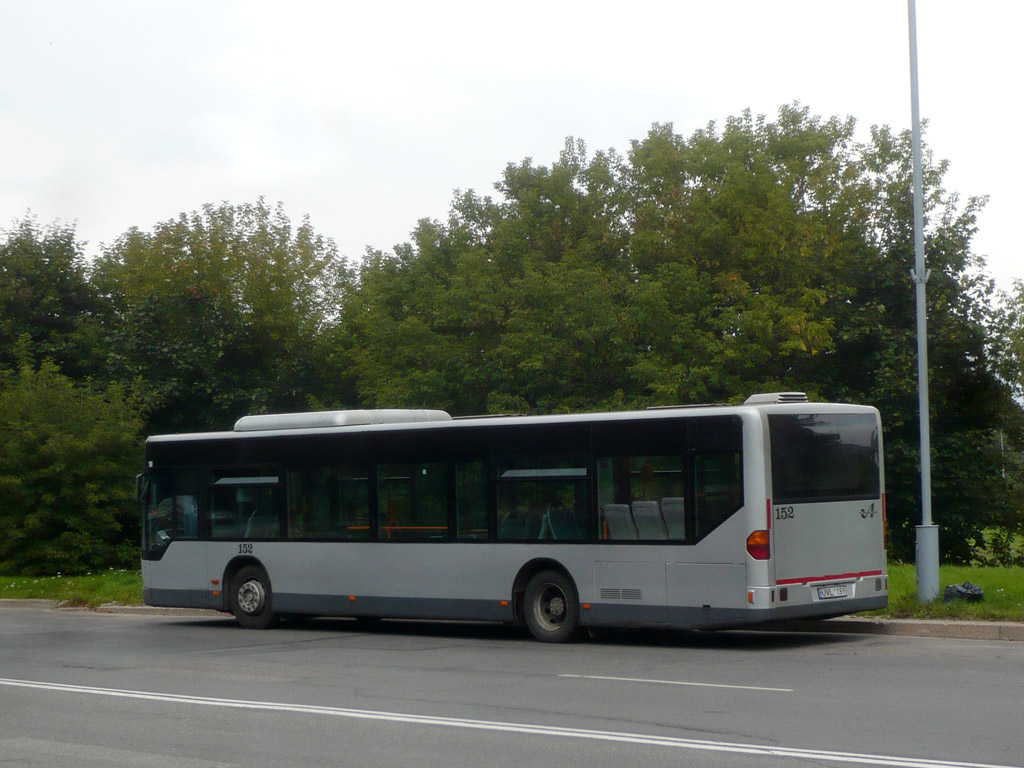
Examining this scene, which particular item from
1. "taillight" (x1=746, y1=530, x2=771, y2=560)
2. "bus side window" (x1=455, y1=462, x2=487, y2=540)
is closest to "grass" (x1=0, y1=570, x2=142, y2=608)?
"bus side window" (x1=455, y1=462, x2=487, y2=540)

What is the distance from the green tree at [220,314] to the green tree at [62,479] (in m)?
4.91

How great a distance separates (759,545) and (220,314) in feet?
118

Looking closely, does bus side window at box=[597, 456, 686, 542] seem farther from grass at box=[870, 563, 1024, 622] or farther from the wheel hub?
the wheel hub

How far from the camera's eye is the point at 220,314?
47219mm

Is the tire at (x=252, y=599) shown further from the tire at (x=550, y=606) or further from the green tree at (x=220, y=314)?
the green tree at (x=220, y=314)

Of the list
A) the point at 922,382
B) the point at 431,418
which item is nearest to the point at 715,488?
the point at 922,382

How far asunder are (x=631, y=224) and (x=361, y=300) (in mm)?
12183

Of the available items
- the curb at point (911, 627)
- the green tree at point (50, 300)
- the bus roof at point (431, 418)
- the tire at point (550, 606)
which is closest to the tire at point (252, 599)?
the bus roof at point (431, 418)

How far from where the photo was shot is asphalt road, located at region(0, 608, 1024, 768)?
8.02 m

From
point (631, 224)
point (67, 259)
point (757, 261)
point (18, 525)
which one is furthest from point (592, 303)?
point (67, 259)

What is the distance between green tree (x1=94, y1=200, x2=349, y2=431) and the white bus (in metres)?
20.7

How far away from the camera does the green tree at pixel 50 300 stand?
4581cm

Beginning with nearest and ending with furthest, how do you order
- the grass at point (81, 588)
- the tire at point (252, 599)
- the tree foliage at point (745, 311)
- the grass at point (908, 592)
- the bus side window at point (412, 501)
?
1. the grass at point (908, 592)
2. the bus side window at point (412, 501)
3. the tire at point (252, 599)
4. the grass at point (81, 588)
5. the tree foliage at point (745, 311)

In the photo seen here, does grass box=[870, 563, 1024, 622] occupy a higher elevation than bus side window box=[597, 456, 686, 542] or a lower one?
lower
